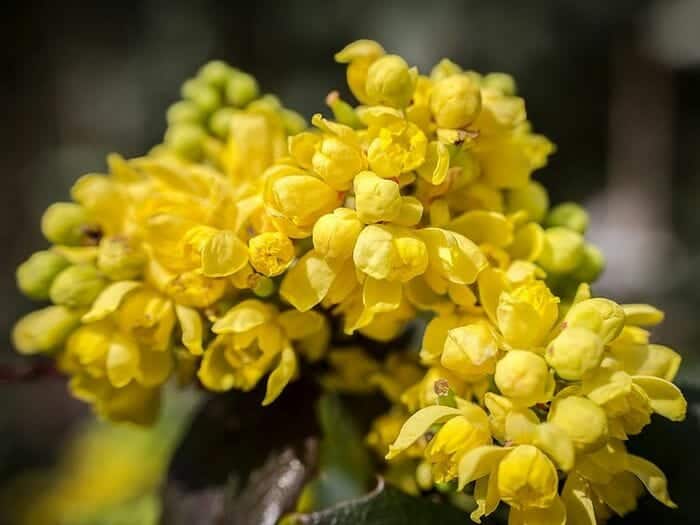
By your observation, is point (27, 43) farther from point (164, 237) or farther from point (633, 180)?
point (164, 237)

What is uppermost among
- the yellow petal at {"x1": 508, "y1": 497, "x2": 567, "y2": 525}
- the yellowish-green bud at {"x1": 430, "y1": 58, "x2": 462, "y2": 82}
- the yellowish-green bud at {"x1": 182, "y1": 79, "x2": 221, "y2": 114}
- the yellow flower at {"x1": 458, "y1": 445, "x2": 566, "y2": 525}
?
the yellowish-green bud at {"x1": 430, "y1": 58, "x2": 462, "y2": 82}

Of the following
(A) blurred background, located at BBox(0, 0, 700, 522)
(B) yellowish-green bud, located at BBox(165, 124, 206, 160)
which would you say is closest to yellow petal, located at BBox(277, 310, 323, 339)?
(B) yellowish-green bud, located at BBox(165, 124, 206, 160)

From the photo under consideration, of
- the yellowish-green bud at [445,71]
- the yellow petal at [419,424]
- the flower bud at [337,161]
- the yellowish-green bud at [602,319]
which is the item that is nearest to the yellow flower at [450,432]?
the yellow petal at [419,424]

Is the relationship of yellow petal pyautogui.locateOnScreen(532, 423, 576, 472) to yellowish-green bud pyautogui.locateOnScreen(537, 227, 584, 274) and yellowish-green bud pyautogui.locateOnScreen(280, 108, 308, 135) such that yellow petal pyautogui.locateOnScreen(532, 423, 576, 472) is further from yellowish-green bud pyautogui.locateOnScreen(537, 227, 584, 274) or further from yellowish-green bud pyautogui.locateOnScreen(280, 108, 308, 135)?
yellowish-green bud pyautogui.locateOnScreen(280, 108, 308, 135)

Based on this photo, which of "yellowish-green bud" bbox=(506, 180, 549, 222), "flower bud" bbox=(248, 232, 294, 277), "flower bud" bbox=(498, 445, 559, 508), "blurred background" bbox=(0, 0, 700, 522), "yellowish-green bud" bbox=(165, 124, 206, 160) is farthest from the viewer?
"blurred background" bbox=(0, 0, 700, 522)

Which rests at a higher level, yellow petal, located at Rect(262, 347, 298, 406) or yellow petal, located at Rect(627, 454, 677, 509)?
yellow petal, located at Rect(262, 347, 298, 406)

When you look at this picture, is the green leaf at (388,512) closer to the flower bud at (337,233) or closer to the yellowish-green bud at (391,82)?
the flower bud at (337,233)
